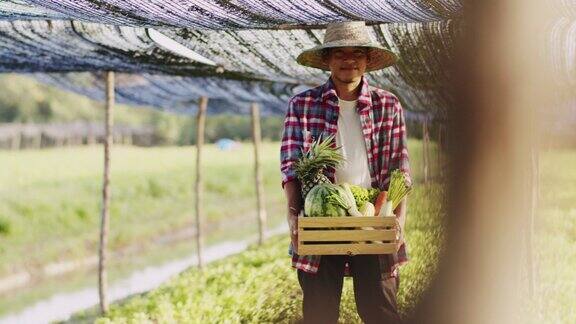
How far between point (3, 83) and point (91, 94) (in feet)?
60.6

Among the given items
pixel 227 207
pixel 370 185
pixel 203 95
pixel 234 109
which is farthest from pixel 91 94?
pixel 227 207

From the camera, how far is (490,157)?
257 centimetres

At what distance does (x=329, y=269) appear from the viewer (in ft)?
8.16

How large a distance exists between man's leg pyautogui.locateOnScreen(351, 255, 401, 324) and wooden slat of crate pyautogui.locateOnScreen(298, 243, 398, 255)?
5.7 inches

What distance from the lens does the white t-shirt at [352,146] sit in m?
2.52

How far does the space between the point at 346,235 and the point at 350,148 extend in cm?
34

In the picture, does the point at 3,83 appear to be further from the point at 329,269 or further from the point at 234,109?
the point at 329,269

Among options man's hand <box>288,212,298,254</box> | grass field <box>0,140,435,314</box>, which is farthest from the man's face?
grass field <box>0,140,435,314</box>

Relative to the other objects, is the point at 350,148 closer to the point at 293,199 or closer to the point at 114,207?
the point at 293,199

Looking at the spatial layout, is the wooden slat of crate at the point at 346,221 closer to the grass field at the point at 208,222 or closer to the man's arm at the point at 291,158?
the man's arm at the point at 291,158

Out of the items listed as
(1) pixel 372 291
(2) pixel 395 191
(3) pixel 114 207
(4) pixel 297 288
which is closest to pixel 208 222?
(3) pixel 114 207

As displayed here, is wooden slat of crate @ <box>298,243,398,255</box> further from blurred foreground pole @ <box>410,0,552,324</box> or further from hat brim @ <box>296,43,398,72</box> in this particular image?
hat brim @ <box>296,43,398,72</box>

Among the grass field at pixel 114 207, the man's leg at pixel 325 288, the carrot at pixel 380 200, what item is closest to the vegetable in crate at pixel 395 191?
the carrot at pixel 380 200

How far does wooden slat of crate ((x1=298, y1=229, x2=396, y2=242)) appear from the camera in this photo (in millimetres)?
2283
